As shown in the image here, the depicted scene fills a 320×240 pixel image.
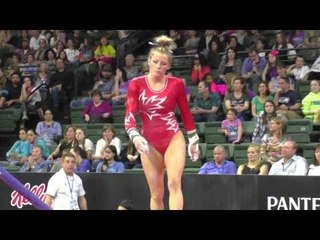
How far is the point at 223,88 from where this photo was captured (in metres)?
13.0

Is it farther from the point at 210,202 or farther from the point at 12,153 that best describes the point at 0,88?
the point at 210,202

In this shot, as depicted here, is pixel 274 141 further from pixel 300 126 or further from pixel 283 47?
pixel 283 47

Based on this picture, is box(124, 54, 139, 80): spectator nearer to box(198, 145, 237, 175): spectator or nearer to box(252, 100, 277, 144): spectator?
box(252, 100, 277, 144): spectator

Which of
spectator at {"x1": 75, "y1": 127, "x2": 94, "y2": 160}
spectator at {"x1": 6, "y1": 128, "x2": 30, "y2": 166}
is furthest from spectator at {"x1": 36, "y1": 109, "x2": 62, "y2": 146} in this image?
spectator at {"x1": 75, "y1": 127, "x2": 94, "y2": 160}

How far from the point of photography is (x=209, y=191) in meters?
10.4

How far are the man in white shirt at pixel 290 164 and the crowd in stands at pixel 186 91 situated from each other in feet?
0.04

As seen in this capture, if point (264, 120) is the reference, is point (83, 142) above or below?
below

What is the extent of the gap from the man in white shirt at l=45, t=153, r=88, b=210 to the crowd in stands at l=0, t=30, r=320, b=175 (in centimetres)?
163

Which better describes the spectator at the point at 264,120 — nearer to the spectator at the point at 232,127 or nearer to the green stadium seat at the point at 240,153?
the green stadium seat at the point at 240,153

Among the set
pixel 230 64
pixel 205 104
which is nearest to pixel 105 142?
pixel 205 104

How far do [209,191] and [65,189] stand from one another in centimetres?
205

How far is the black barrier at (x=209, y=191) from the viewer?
32.6 ft

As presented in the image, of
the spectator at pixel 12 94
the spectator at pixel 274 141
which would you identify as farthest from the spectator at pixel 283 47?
the spectator at pixel 12 94

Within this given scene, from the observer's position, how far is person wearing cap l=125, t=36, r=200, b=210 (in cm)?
698
